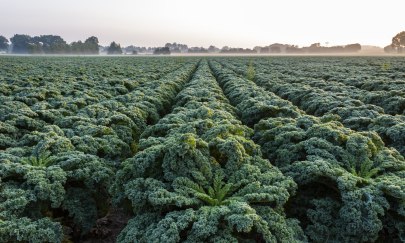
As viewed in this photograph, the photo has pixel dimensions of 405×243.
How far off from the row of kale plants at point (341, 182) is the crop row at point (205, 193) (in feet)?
1.97

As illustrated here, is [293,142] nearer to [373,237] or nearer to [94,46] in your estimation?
[373,237]

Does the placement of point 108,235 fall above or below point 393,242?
below

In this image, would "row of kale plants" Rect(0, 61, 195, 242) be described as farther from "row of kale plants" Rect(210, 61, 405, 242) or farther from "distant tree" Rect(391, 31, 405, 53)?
"distant tree" Rect(391, 31, 405, 53)

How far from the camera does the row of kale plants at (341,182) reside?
5875 millimetres

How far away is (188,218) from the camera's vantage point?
204 inches

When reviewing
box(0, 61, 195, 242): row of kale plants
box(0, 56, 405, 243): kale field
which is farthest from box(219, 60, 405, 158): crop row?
box(0, 61, 195, 242): row of kale plants

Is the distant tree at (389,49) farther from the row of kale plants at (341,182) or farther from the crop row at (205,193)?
the crop row at (205,193)

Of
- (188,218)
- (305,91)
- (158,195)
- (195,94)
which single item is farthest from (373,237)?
(305,91)

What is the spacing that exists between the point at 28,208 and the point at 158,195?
227 centimetres

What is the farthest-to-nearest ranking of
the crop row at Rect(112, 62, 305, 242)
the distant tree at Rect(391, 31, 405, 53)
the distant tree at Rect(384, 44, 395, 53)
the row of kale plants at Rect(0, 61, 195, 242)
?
the distant tree at Rect(384, 44, 395, 53) → the distant tree at Rect(391, 31, 405, 53) → the row of kale plants at Rect(0, 61, 195, 242) → the crop row at Rect(112, 62, 305, 242)

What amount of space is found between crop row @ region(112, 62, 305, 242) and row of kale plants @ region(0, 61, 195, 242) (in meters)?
0.82

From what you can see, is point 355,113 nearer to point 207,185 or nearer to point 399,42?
point 207,185

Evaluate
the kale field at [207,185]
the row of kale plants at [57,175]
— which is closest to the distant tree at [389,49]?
the kale field at [207,185]

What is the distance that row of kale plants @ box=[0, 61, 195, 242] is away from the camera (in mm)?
5793
